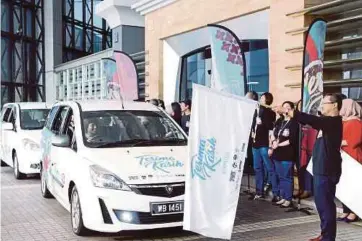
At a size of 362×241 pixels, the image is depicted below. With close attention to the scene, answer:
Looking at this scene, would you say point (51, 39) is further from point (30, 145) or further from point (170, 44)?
point (30, 145)

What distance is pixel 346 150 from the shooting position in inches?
248

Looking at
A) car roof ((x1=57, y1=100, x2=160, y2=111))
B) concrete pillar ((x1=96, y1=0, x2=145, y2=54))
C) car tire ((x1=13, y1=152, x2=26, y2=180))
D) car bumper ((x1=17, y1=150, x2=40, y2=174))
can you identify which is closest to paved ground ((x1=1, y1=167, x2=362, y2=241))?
car roof ((x1=57, y1=100, x2=160, y2=111))

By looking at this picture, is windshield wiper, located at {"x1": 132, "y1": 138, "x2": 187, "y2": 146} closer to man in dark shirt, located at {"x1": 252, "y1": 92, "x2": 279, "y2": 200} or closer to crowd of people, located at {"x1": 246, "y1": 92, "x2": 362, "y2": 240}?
crowd of people, located at {"x1": 246, "y1": 92, "x2": 362, "y2": 240}

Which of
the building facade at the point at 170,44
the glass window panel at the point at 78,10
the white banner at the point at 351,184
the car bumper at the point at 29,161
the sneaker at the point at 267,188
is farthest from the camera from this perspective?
the glass window panel at the point at 78,10

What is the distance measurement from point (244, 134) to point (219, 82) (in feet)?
12.1

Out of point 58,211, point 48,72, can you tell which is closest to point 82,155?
point 58,211

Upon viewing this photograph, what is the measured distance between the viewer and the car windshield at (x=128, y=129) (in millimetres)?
6191

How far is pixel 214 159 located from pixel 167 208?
0.86 meters

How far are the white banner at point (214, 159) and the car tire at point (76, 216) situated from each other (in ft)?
4.92

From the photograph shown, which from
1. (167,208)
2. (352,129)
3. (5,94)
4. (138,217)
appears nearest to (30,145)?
(138,217)

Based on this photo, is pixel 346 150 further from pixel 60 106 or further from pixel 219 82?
pixel 60 106

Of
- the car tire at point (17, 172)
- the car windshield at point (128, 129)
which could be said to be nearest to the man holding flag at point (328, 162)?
the car windshield at point (128, 129)

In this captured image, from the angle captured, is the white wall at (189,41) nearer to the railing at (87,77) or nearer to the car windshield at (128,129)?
the railing at (87,77)

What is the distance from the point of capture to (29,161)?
10141 mm
